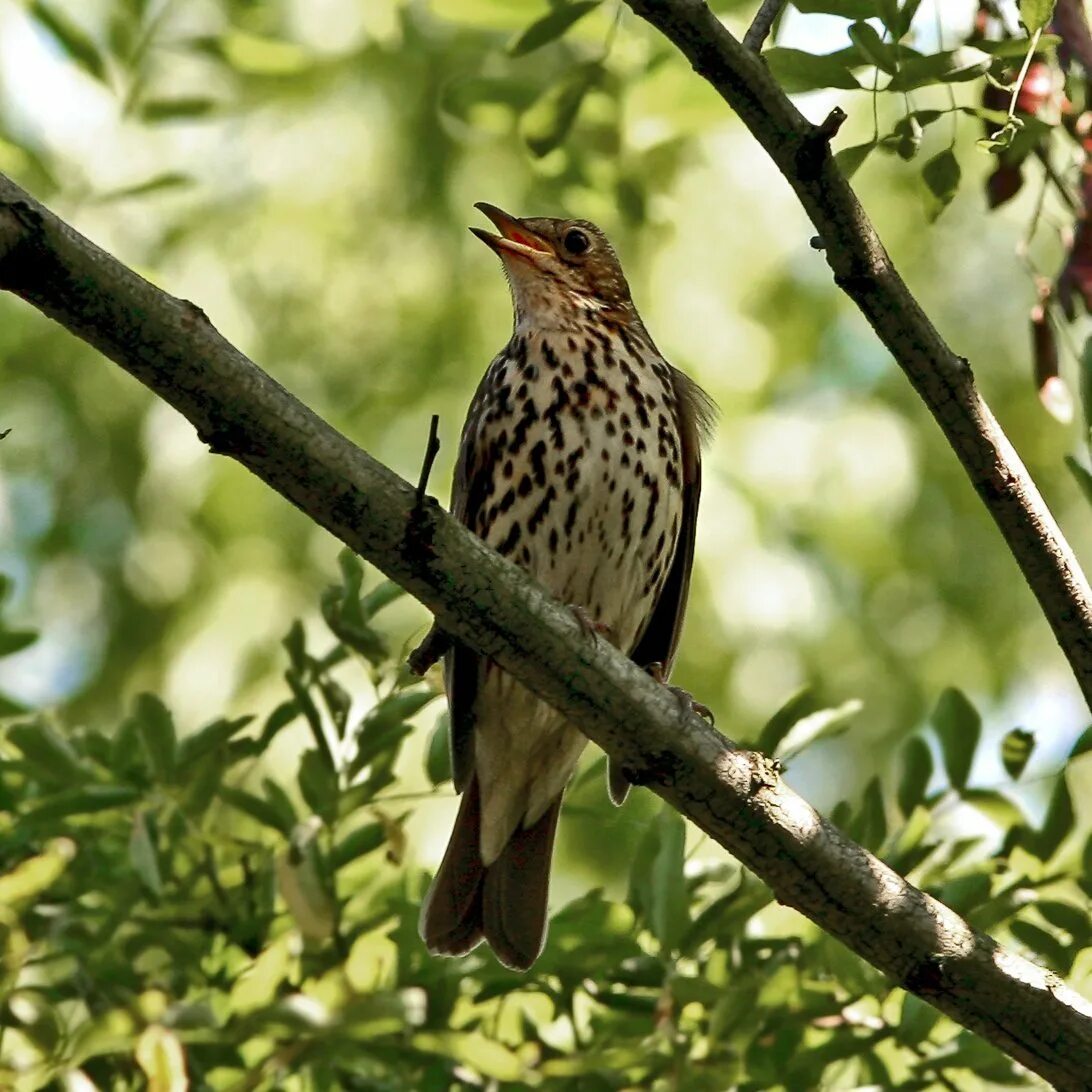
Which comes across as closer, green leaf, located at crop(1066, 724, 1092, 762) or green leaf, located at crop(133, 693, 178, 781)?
green leaf, located at crop(1066, 724, 1092, 762)

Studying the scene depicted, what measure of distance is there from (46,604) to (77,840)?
328cm

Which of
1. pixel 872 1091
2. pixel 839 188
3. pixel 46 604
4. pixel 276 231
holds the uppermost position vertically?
pixel 276 231

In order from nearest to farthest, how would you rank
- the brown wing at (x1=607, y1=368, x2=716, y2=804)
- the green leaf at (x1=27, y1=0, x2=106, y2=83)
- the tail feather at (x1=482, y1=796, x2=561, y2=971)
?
the tail feather at (x1=482, y1=796, x2=561, y2=971)
the green leaf at (x1=27, y1=0, x2=106, y2=83)
the brown wing at (x1=607, y1=368, x2=716, y2=804)

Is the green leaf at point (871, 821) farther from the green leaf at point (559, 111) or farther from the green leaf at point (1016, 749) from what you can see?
the green leaf at point (559, 111)

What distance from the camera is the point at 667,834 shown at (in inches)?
154

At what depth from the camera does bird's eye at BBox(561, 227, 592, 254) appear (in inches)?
230

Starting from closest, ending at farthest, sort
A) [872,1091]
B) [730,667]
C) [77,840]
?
[872,1091] → [77,840] → [730,667]

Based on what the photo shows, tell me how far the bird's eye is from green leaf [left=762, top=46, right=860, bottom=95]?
7.30 ft

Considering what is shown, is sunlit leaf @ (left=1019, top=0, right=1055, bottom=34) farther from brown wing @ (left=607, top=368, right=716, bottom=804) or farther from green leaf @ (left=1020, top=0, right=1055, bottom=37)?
brown wing @ (left=607, top=368, right=716, bottom=804)

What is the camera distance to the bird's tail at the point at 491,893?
4.25m

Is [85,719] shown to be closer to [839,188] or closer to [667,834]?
[667,834]

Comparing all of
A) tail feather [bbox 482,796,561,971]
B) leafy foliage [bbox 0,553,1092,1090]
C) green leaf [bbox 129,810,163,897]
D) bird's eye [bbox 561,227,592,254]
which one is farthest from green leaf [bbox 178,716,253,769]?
bird's eye [bbox 561,227,592,254]

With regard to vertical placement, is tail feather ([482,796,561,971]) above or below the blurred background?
below

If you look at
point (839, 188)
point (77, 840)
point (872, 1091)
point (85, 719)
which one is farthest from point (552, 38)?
point (85, 719)
